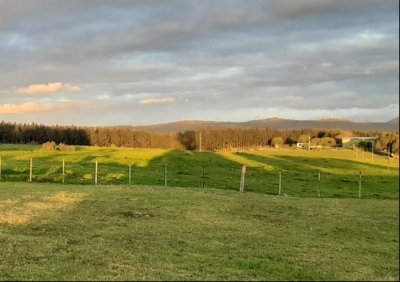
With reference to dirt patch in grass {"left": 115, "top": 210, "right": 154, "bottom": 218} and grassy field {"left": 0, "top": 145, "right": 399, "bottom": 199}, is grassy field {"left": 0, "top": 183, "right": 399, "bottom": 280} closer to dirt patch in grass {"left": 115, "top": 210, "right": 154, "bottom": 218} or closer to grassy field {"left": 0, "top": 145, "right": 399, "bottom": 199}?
dirt patch in grass {"left": 115, "top": 210, "right": 154, "bottom": 218}

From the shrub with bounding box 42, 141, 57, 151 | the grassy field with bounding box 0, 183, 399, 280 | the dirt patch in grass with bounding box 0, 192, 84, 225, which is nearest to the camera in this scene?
the grassy field with bounding box 0, 183, 399, 280

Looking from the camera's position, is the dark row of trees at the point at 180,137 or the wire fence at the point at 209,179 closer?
the dark row of trees at the point at 180,137

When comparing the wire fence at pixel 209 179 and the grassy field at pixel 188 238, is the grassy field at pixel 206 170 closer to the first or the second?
the wire fence at pixel 209 179

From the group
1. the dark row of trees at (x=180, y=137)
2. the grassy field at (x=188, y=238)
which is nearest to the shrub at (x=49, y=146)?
the dark row of trees at (x=180, y=137)

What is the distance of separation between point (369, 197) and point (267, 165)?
22655 millimetres

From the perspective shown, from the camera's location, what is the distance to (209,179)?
130 feet

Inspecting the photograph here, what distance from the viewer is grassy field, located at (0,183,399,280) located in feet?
29.3

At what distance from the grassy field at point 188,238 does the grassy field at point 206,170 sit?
4832 mm

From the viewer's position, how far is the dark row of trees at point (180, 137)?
63.1 ft

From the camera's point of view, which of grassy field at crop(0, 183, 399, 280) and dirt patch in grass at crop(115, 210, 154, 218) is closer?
grassy field at crop(0, 183, 399, 280)

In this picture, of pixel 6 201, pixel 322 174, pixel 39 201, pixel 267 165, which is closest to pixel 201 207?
pixel 39 201

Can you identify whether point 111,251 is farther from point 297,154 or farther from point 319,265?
point 297,154

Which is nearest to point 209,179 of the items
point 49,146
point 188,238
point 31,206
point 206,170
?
point 206,170

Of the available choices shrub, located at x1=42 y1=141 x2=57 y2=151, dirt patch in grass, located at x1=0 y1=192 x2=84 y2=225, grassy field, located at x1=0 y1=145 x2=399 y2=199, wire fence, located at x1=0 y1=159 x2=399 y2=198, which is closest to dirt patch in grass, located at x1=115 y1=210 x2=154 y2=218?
dirt patch in grass, located at x1=0 y1=192 x2=84 y2=225
